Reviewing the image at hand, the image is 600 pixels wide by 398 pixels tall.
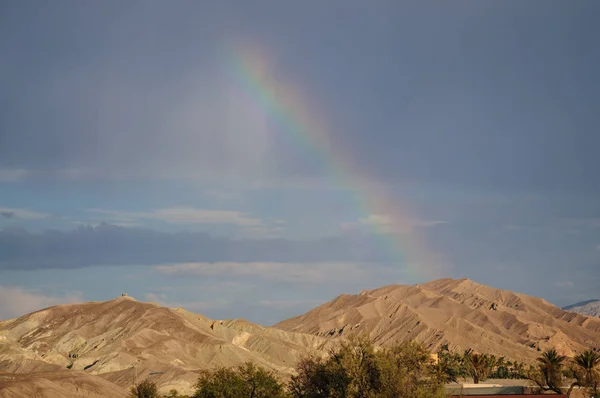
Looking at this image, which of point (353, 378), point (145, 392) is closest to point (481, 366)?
point (145, 392)

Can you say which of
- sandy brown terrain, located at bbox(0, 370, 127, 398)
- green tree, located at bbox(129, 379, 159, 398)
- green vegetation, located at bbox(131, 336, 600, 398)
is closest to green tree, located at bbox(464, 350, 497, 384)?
green tree, located at bbox(129, 379, 159, 398)

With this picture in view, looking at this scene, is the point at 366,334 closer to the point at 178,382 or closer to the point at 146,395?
the point at 146,395

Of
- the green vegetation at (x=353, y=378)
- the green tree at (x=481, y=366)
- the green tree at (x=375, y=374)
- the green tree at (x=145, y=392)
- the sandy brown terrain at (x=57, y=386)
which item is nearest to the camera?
the green tree at (x=375, y=374)

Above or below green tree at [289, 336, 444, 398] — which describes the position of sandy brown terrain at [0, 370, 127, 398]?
below

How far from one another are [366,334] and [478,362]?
99.7m

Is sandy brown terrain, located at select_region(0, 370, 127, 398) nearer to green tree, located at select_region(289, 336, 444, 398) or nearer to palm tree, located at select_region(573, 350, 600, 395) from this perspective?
green tree, located at select_region(289, 336, 444, 398)

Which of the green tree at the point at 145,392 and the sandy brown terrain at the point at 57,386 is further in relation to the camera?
the sandy brown terrain at the point at 57,386

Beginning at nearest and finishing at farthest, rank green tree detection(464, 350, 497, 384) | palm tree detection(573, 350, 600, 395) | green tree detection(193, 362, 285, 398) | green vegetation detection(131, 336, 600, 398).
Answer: green vegetation detection(131, 336, 600, 398) < green tree detection(193, 362, 285, 398) < palm tree detection(573, 350, 600, 395) < green tree detection(464, 350, 497, 384)

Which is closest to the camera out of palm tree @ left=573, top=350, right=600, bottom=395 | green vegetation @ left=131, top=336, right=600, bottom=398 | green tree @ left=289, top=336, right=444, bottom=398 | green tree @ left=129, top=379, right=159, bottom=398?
green tree @ left=289, top=336, right=444, bottom=398

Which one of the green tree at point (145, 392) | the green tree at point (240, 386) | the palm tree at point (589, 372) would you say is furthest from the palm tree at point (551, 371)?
the green tree at point (145, 392)

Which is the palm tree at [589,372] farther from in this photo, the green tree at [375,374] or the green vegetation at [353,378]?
the green tree at [375,374]

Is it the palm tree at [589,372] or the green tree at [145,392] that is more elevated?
the palm tree at [589,372]

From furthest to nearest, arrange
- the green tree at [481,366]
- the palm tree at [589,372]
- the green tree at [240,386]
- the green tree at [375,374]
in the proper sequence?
the green tree at [481,366] → the palm tree at [589,372] → the green tree at [240,386] → the green tree at [375,374]

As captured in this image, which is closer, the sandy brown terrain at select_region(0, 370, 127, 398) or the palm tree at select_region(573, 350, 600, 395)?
the palm tree at select_region(573, 350, 600, 395)
